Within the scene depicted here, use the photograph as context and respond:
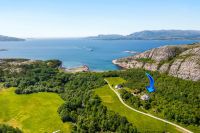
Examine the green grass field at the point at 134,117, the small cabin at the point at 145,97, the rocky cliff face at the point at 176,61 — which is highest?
the rocky cliff face at the point at 176,61

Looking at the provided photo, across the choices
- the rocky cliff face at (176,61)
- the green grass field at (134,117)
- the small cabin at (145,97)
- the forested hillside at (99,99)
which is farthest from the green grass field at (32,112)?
the rocky cliff face at (176,61)

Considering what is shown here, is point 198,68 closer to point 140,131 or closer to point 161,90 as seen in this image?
point 161,90

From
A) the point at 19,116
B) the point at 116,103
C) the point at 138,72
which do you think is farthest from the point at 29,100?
the point at 138,72

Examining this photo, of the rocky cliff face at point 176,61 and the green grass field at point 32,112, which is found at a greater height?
the rocky cliff face at point 176,61

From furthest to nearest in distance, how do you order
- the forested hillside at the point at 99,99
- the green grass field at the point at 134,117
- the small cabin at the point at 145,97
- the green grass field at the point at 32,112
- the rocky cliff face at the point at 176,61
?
the rocky cliff face at the point at 176,61, the small cabin at the point at 145,97, the green grass field at the point at 32,112, the forested hillside at the point at 99,99, the green grass field at the point at 134,117

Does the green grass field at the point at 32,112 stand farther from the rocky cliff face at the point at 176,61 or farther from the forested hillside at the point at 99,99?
the rocky cliff face at the point at 176,61

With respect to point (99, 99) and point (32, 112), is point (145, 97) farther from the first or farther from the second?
point (32, 112)

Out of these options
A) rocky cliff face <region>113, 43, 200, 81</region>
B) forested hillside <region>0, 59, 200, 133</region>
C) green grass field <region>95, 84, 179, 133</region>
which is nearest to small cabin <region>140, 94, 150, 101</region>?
forested hillside <region>0, 59, 200, 133</region>
